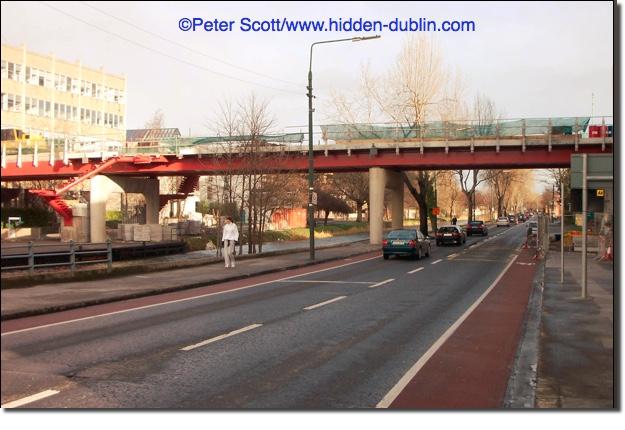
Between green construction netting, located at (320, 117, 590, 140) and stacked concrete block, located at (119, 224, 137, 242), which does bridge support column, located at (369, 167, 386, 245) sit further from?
stacked concrete block, located at (119, 224, 137, 242)

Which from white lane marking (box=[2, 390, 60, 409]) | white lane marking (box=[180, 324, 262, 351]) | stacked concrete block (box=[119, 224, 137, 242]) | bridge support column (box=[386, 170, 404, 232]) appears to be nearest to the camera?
white lane marking (box=[2, 390, 60, 409])

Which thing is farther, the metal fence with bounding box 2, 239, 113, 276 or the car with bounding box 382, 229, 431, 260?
the car with bounding box 382, 229, 431, 260

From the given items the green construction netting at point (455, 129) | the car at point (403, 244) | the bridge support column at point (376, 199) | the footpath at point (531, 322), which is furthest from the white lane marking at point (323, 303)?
the bridge support column at point (376, 199)

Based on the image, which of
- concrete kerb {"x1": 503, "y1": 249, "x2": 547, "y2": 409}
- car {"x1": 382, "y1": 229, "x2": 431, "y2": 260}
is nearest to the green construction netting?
car {"x1": 382, "y1": 229, "x2": 431, "y2": 260}

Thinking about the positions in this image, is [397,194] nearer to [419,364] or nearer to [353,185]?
[353,185]

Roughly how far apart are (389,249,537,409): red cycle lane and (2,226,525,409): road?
1.03 feet

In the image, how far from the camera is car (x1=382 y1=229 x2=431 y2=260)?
93.5 feet

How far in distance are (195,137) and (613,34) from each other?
117ft

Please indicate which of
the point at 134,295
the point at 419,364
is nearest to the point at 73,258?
the point at 134,295

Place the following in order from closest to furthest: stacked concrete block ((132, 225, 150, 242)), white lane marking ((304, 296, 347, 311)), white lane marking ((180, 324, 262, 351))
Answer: white lane marking ((180, 324, 262, 351)), white lane marking ((304, 296, 347, 311)), stacked concrete block ((132, 225, 150, 242))

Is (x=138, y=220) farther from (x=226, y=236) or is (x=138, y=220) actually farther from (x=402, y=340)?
(x=402, y=340)

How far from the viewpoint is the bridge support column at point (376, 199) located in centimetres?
4281

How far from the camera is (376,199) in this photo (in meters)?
43.2

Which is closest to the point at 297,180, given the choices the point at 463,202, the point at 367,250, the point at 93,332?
the point at 367,250
